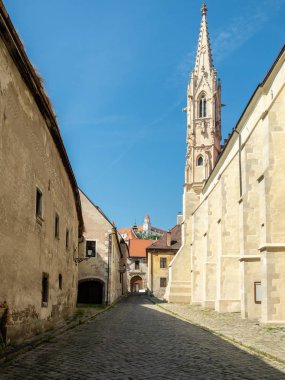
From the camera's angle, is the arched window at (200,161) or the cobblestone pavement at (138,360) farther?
the arched window at (200,161)

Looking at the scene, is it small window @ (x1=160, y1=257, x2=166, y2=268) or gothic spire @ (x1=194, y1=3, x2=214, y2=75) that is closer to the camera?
gothic spire @ (x1=194, y1=3, x2=214, y2=75)

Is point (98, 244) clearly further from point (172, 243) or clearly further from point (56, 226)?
point (172, 243)

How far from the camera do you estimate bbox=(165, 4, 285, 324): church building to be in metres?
16.9

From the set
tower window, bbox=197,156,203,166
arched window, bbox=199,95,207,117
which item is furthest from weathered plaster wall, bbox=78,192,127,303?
arched window, bbox=199,95,207,117

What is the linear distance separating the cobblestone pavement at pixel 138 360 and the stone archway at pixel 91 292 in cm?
2292

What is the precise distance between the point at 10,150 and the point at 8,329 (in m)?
3.64

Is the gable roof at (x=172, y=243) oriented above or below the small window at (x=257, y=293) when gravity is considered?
above

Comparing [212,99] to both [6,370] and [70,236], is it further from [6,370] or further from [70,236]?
[6,370]

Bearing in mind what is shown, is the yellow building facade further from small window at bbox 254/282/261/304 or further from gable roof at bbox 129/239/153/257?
small window at bbox 254/282/261/304

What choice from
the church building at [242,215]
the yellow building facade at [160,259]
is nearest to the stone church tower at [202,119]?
the church building at [242,215]

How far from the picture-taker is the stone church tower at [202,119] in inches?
1905

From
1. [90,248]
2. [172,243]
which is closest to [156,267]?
[172,243]

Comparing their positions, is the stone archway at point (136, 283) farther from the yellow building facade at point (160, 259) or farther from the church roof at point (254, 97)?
the church roof at point (254, 97)

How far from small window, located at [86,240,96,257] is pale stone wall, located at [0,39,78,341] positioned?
59.9ft
